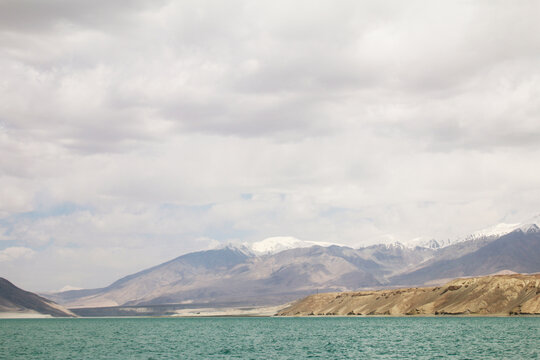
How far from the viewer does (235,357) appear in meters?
118

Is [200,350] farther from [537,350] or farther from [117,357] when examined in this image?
[537,350]

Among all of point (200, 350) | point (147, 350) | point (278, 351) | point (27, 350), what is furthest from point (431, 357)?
point (27, 350)

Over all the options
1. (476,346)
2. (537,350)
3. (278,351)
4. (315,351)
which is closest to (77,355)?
(278,351)

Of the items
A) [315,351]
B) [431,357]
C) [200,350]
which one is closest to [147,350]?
[200,350]

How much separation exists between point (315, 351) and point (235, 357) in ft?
64.4

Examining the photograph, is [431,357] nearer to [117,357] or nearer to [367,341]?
[367,341]

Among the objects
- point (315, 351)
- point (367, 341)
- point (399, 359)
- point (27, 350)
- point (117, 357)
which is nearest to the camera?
point (399, 359)

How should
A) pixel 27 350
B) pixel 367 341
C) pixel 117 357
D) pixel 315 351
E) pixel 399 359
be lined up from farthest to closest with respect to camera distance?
pixel 367 341
pixel 27 350
pixel 315 351
pixel 117 357
pixel 399 359

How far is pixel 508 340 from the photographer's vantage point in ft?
445

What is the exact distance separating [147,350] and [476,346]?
73.2 m

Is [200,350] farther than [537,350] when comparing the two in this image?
Yes

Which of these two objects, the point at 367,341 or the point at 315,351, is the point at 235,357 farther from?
the point at 367,341

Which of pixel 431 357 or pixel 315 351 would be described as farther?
pixel 315 351

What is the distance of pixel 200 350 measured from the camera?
13588cm
